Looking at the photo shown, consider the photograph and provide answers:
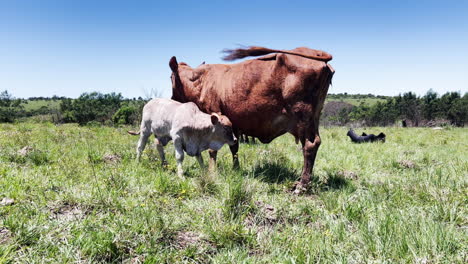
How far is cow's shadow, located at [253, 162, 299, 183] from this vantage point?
16.7ft

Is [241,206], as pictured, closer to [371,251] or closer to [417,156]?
[371,251]

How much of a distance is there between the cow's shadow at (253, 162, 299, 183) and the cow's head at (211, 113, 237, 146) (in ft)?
2.36

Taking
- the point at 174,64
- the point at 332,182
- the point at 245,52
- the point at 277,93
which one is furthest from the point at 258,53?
the point at 332,182

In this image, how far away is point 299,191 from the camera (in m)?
4.31

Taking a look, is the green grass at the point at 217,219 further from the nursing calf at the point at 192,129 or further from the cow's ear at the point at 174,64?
the cow's ear at the point at 174,64

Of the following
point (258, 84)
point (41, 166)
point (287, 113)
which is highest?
point (258, 84)

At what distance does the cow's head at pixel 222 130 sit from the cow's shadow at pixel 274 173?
72 centimetres

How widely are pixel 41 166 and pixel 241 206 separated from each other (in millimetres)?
3974

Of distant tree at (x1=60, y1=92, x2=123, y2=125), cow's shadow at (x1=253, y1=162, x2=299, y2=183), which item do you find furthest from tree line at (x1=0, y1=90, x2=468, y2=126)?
cow's shadow at (x1=253, y1=162, x2=299, y2=183)

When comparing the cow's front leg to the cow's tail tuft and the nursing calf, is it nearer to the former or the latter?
the nursing calf

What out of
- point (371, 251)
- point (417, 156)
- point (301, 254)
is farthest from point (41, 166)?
point (417, 156)

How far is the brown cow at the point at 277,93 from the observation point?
424cm

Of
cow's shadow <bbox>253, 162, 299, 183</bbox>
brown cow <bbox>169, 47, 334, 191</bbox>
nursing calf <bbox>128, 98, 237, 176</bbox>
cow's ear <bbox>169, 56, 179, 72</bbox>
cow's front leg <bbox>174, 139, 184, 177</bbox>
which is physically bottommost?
cow's shadow <bbox>253, 162, 299, 183</bbox>

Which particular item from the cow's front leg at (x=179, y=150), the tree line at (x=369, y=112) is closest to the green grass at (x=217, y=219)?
the cow's front leg at (x=179, y=150)
